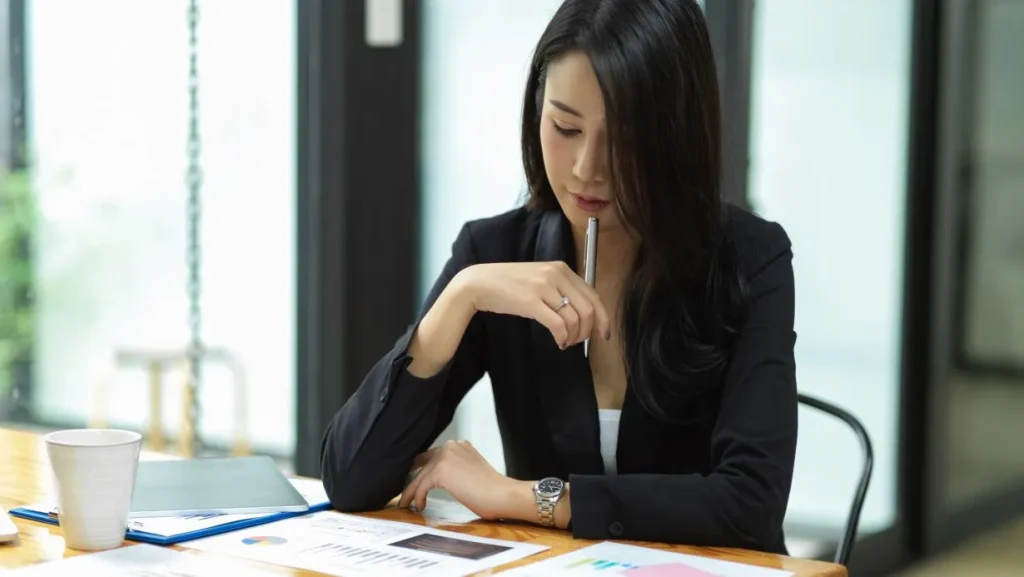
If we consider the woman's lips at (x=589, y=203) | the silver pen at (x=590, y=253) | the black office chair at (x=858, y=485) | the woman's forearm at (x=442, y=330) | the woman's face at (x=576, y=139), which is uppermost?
the woman's face at (x=576, y=139)

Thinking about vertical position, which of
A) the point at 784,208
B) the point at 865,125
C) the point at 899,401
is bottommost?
the point at 899,401

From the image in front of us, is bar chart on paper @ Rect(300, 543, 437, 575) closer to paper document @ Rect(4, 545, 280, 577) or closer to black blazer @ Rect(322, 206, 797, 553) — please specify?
paper document @ Rect(4, 545, 280, 577)

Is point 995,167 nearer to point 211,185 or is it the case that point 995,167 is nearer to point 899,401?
point 899,401

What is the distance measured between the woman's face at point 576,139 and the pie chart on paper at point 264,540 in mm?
555

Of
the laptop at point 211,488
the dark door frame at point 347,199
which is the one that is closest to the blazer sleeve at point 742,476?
the laptop at point 211,488

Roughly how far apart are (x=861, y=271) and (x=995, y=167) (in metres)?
0.79

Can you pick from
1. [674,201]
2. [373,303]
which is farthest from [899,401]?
[674,201]

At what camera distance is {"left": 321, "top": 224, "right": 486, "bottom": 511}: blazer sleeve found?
1399mm

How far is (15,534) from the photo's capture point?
1173 mm

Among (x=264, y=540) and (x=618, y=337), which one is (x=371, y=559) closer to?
(x=264, y=540)

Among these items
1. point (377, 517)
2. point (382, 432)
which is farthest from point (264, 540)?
point (382, 432)

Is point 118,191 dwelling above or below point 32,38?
below

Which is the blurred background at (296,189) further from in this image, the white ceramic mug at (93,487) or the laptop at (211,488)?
the white ceramic mug at (93,487)

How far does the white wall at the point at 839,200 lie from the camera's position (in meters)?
2.97
